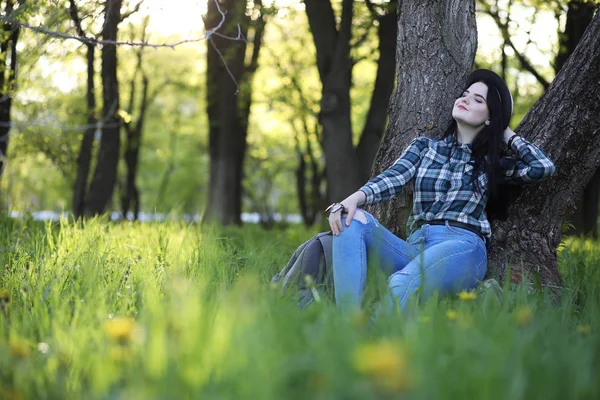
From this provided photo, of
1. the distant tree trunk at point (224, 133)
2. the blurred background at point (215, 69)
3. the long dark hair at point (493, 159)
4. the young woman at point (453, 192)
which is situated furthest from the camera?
the distant tree trunk at point (224, 133)

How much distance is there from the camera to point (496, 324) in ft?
7.38

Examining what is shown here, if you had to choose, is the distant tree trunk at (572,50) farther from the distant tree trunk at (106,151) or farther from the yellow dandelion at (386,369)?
Result: the yellow dandelion at (386,369)

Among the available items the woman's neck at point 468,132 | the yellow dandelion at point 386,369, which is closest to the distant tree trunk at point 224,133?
the woman's neck at point 468,132

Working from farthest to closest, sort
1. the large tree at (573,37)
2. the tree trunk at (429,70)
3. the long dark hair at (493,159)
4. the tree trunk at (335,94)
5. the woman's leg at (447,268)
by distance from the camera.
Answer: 1. the large tree at (573,37)
2. the tree trunk at (335,94)
3. the tree trunk at (429,70)
4. the long dark hair at (493,159)
5. the woman's leg at (447,268)

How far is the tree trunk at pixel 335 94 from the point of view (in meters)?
7.92

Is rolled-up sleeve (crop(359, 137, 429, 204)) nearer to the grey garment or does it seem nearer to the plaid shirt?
the plaid shirt

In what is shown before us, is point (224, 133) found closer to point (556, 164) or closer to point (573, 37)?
point (573, 37)

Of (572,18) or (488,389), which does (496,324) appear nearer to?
(488,389)

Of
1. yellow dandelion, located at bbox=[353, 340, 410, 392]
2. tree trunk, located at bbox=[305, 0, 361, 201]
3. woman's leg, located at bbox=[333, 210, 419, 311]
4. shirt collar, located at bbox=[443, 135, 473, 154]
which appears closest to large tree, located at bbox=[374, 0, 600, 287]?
shirt collar, located at bbox=[443, 135, 473, 154]

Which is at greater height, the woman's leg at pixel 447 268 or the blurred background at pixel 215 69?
the blurred background at pixel 215 69

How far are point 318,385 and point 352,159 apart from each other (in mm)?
6635

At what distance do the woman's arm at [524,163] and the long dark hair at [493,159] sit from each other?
42mm

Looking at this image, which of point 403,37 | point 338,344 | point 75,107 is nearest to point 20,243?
point 403,37

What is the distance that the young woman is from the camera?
3.58 metres
